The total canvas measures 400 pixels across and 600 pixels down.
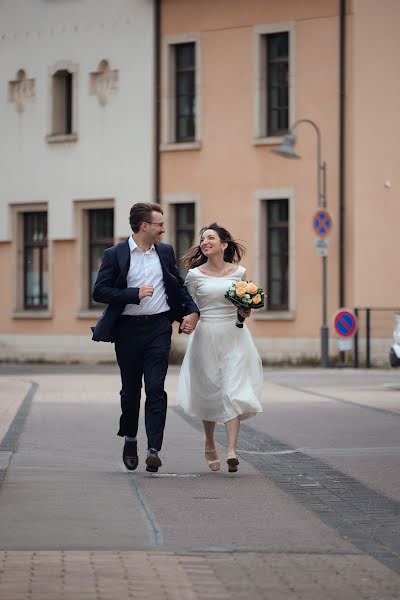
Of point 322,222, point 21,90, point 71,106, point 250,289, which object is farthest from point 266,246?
point 250,289

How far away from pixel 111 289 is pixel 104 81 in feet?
86.6

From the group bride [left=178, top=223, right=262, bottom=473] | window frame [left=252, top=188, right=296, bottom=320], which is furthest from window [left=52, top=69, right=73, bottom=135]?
bride [left=178, top=223, right=262, bottom=473]

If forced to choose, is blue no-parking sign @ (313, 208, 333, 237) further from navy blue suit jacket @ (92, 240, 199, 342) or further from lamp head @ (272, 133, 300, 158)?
navy blue suit jacket @ (92, 240, 199, 342)

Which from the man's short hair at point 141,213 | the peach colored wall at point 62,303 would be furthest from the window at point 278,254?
the man's short hair at point 141,213

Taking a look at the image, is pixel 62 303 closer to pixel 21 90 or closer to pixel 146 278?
pixel 21 90

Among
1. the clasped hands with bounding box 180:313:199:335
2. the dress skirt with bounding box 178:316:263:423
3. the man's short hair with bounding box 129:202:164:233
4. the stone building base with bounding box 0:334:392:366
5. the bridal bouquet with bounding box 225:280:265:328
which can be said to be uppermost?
the man's short hair with bounding box 129:202:164:233

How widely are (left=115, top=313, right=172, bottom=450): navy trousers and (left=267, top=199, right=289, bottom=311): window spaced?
23.1 metres

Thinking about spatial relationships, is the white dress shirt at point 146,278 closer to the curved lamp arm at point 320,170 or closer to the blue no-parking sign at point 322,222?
the blue no-parking sign at point 322,222

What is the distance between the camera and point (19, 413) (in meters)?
17.8

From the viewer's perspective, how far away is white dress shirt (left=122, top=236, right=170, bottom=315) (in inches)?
441

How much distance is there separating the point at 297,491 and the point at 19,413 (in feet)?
26.5

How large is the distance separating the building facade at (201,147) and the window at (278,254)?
1.2 inches

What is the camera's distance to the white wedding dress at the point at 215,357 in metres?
11.6

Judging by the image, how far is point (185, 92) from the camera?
118 feet
